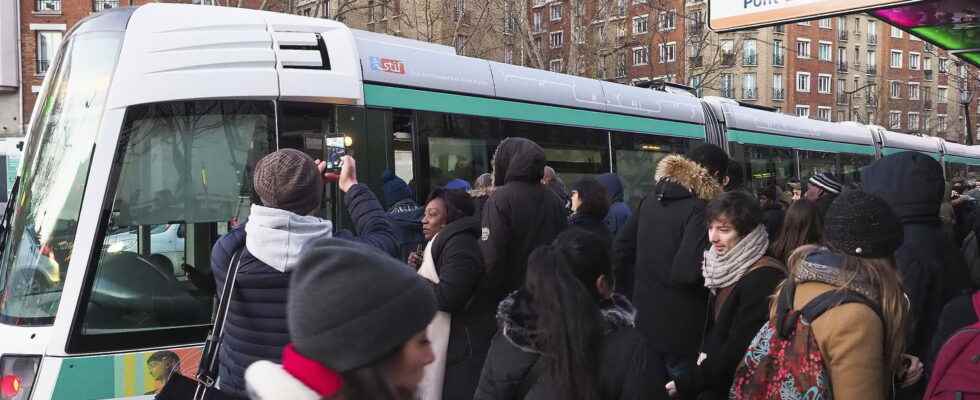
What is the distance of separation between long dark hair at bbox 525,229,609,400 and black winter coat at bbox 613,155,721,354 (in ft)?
5.99

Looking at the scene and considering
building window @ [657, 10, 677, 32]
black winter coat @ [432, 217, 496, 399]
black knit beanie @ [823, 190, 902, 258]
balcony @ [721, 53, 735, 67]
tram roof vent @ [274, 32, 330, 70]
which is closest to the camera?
black knit beanie @ [823, 190, 902, 258]

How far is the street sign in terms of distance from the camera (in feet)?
16.0

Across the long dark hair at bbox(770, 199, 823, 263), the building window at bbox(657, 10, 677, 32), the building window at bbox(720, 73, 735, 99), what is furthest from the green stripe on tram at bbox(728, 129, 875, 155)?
the building window at bbox(720, 73, 735, 99)

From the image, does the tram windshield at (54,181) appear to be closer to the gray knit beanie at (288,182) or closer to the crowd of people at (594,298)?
the crowd of people at (594,298)

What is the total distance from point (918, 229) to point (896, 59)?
78.4 meters

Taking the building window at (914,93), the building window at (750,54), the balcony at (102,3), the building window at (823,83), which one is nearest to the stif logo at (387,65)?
the balcony at (102,3)

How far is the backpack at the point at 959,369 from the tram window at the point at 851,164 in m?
14.6

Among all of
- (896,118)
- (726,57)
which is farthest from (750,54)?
(726,57)

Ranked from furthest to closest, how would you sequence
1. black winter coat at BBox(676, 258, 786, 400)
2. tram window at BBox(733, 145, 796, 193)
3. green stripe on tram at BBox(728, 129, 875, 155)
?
tram window at BBox(733, 145, 796, 193) < green stripe on tram at BBox(728, 129, 875, 155) < black winter coat at BBox(676, 258, 786, 400)

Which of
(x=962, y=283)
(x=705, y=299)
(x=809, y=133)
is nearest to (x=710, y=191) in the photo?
(x=705, y=299)

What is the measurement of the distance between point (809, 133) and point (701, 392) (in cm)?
1307

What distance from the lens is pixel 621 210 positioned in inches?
265

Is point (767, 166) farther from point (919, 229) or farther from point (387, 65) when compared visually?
point (919, 229)

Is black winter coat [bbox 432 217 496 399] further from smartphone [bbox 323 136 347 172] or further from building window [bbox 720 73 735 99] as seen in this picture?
building window [bbox 720 73 735 99]
